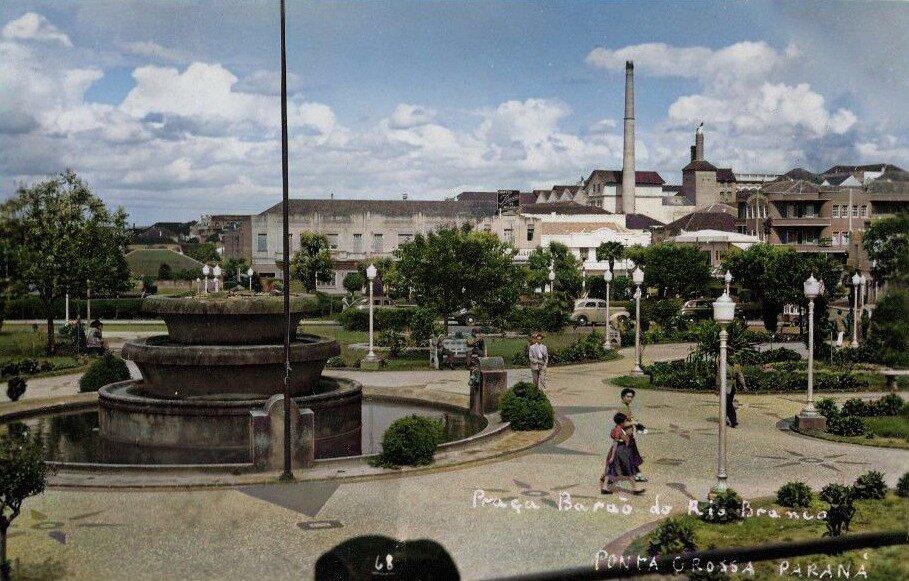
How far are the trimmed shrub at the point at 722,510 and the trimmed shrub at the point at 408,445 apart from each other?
4989 millimetres

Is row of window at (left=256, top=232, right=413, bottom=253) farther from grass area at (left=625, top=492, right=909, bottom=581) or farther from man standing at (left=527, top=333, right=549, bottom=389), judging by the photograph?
grass area at (left=625, top=492, right=909, bottom=581)

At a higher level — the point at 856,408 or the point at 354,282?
the point at 354,282

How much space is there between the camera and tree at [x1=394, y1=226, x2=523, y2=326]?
4028cm

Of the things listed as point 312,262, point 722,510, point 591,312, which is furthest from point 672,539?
point 312,262

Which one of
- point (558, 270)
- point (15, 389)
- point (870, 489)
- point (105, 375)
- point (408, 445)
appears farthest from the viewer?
point (558, 270)

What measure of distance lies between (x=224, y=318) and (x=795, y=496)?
1062 cm

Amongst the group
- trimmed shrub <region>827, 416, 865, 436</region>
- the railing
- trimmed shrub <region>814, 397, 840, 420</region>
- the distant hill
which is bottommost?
trimmed shrub <region>827, 416, 865, 436</region>

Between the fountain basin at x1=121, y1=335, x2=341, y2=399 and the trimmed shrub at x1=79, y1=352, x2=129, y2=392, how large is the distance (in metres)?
6.48

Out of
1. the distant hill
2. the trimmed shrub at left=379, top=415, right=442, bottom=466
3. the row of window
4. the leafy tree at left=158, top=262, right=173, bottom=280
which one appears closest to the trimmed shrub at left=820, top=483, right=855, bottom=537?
the trimmed shrub at left=379, top=415, right=442, bottom=466

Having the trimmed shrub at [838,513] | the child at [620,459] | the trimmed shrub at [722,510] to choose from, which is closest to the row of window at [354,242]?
the child at [620,459]

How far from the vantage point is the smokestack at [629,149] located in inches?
4166

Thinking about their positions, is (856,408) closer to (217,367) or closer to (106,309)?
(217,367)

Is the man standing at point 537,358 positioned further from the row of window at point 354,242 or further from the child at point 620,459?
the row of window at point 354,242

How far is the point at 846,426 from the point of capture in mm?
20062
